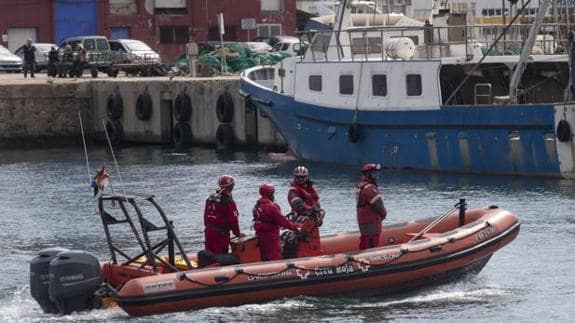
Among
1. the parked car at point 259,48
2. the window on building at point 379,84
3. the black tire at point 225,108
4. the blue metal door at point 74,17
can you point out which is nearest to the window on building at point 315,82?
the window on building at point 379,84

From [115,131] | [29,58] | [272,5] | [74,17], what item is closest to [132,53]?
[29,58]

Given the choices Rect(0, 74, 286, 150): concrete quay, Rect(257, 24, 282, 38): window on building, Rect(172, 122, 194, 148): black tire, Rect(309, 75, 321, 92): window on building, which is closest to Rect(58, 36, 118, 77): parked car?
Rect(0, 74, 286, 150): concrete quay

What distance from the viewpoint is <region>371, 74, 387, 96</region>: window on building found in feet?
110

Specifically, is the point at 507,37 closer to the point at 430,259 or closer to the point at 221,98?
the point at 221,98

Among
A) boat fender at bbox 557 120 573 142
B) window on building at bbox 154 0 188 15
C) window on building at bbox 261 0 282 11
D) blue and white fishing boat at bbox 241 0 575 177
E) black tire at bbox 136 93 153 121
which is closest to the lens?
boat fender at bbox 557 120 573 142

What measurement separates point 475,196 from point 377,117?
16.3 feet

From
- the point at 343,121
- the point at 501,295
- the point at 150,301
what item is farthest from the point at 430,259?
the point at 343,121

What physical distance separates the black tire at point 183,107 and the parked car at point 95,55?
5193 mm

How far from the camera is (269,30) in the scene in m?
61.6

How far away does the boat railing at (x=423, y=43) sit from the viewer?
3334 centimetres

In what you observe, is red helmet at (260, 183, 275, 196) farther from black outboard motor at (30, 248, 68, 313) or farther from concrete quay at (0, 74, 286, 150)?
concrete quay at (0, 74, 286, 150)

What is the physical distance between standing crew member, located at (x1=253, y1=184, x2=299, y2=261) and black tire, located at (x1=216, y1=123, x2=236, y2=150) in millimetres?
23066

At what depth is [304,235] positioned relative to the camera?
19.4m

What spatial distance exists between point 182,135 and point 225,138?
6.27 ft
